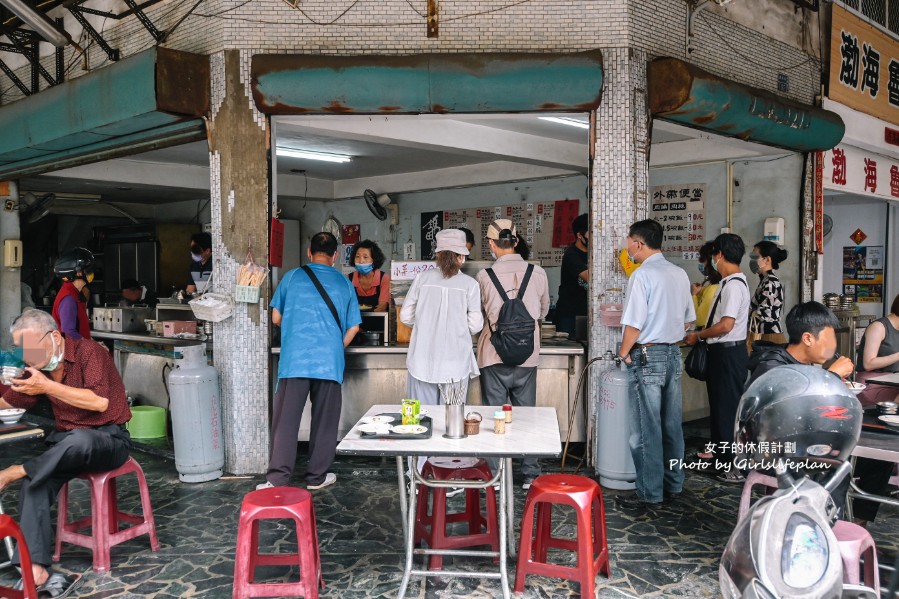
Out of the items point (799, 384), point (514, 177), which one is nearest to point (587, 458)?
point (799, 384)

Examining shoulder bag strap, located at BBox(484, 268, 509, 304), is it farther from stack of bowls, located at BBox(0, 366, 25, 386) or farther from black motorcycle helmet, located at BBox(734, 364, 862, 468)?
stack of bowls, located at BBox(0, 366, 25, 386)

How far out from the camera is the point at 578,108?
568 centimetres

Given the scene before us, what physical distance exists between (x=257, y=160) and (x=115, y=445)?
263 centimetres

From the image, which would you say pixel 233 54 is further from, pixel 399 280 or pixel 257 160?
pixel 399 280

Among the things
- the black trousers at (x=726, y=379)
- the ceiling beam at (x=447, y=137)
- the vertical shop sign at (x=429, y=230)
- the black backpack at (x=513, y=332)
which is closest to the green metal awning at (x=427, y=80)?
the ceiling beam at (x=447, y=137)

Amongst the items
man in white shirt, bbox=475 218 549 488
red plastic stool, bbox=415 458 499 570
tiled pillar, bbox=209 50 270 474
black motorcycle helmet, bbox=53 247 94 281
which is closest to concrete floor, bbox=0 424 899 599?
red plastic stool, bbox=415 458 499 570

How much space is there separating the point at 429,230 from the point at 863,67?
6266 millimetres

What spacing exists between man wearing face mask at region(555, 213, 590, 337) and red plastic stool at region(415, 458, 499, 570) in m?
3.14

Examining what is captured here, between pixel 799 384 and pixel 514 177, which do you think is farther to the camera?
pixel 514 177

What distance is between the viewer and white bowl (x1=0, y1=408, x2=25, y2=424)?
3.70 meters

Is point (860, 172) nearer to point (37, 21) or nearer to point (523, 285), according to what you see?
point (523, 285)

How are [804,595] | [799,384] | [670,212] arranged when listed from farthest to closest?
[670,212]
[799,384]
[804,595]

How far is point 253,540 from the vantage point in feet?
11.5

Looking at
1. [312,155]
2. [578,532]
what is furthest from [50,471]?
[312,155]
